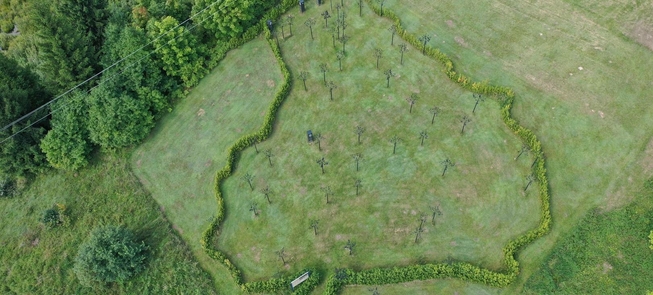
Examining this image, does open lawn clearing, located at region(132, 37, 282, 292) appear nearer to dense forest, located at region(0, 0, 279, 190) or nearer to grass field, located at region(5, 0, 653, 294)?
grass field, located at region(5, 0, 653, 294)

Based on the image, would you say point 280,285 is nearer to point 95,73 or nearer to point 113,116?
point 113,116

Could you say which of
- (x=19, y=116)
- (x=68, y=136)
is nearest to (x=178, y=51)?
(x=68, y=136)

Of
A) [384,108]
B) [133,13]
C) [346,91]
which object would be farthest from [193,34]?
[384,108]

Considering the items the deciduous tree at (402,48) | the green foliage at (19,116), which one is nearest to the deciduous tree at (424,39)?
the deciduous tree at (402,48)

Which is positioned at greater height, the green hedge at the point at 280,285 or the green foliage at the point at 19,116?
the green foliage at the point at 19,116

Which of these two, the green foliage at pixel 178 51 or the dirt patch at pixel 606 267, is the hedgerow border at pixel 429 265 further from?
the green foliage at pixel 178 51

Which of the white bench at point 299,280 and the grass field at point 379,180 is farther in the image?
the grass field at point 379,180
